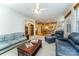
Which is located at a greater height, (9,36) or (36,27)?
(36,27)

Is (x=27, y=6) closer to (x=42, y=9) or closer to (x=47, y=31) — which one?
(x=42, y=9)

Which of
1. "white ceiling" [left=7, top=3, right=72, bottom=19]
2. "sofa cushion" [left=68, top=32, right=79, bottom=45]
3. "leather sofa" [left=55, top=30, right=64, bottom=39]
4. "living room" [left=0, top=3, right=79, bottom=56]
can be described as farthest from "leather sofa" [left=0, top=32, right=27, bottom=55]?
"sofa cushion" [left=68, top=32, right=79, bottom=45]

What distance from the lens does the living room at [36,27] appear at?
2.55 metres

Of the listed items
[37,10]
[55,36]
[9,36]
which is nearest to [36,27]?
[37,10]

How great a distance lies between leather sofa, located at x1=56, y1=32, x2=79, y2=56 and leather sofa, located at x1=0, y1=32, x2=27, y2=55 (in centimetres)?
104

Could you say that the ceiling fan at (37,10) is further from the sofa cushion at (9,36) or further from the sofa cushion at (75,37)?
the sofa cushion at (75,37)

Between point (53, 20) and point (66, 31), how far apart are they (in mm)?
486

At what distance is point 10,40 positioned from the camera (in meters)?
2.78

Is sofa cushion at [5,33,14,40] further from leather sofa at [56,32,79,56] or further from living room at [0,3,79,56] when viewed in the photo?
leather sofa at [56,32,79,56]

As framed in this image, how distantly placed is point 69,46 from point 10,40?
5.45ft

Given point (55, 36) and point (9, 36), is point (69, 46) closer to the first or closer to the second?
point (55, 36)

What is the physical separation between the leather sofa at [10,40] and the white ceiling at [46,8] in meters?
0.64

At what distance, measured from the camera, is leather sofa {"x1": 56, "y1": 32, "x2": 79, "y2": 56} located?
7.80 feet

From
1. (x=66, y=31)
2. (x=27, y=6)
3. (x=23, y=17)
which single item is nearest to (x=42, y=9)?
(x=27, y=6)
